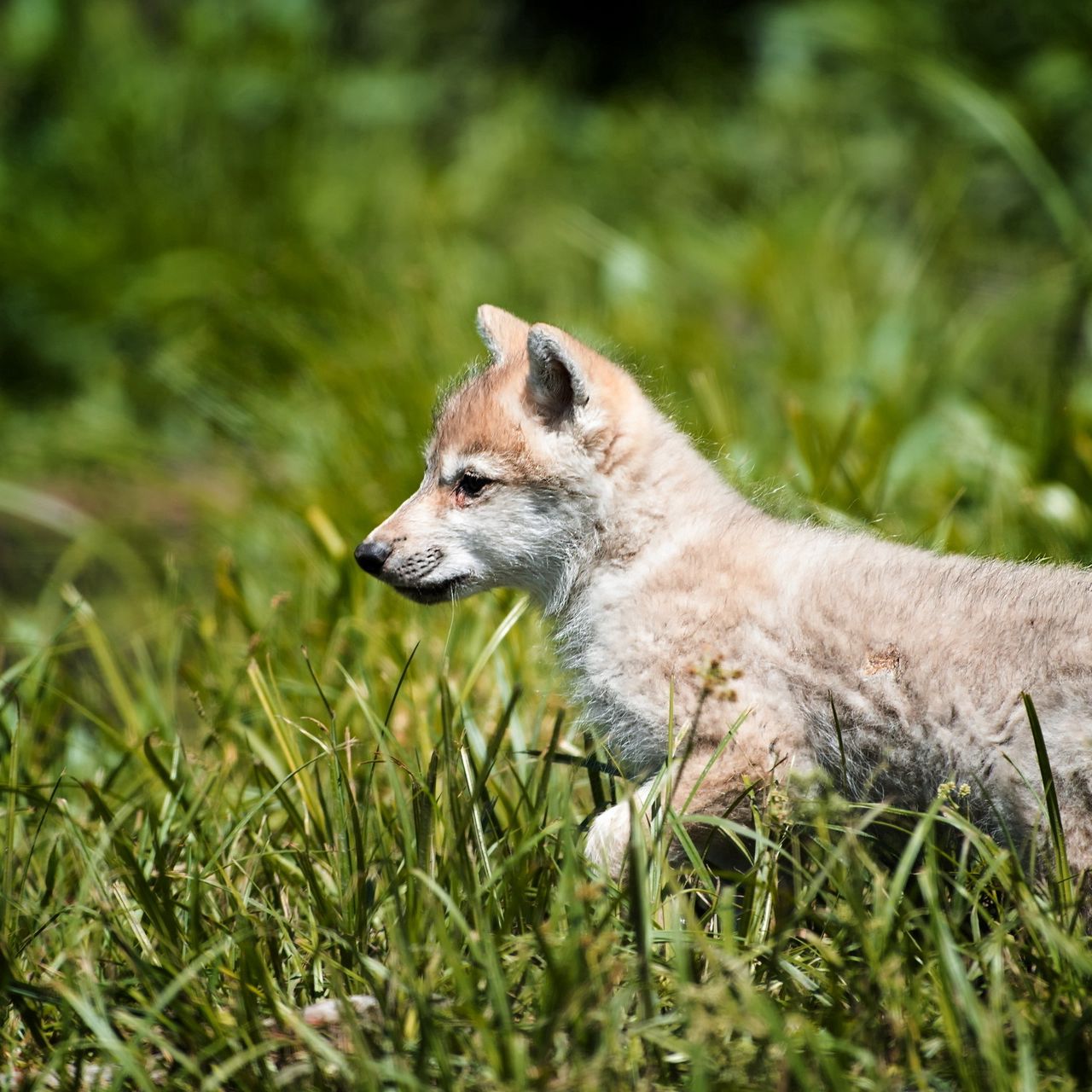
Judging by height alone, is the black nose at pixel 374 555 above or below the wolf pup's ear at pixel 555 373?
below

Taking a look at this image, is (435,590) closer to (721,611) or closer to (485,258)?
(721,611)

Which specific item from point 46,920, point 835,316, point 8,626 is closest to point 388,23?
point 835,316

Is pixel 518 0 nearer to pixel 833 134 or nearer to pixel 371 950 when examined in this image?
pixel 833 134

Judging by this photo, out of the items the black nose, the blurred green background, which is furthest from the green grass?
the black nose

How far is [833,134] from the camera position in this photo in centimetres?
890

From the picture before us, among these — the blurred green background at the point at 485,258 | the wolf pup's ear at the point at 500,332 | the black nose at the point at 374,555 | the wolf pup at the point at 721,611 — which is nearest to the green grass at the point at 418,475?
the blurred green background at the point at 485,258

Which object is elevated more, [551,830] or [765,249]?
[765,249]

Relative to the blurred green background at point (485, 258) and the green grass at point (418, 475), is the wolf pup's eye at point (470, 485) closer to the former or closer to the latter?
the green grass at point (418, 475)

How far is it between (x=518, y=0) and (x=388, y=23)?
1.31m

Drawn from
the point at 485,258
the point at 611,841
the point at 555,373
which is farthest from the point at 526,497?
the point at 485,258

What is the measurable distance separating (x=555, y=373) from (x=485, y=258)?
469 cm

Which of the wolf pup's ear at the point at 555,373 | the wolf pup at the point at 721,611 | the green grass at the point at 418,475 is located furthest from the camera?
the wolf pup's ear at the point at 555,373

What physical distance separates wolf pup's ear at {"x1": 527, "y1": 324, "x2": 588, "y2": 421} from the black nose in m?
0.53

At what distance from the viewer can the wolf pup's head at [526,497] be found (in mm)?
3318
